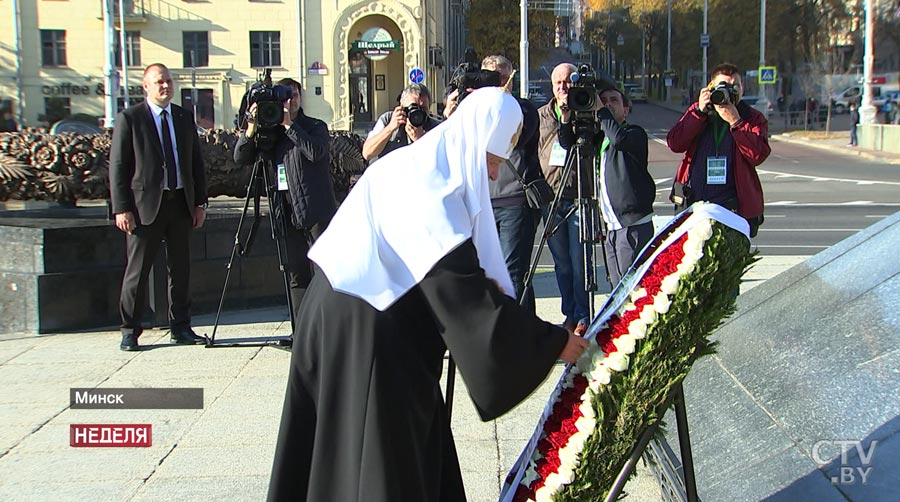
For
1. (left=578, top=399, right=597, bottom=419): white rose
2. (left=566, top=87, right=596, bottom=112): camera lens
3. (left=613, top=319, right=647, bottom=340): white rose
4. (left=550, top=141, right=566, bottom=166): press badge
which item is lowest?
(left=578, top=399, right=597, bottom=419): white rose

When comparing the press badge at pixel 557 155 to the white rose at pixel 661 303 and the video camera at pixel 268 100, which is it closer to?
the video camera at pixel 268 100

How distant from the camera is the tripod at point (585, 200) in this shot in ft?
19.8

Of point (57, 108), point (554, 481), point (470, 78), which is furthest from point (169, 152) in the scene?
point (57, 108)

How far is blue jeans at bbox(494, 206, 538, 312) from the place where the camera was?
6.62 meters

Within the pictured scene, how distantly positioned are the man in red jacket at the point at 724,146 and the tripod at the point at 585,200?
1.78 feet

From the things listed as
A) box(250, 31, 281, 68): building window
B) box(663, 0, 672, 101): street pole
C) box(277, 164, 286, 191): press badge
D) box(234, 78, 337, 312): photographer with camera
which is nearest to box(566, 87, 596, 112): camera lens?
box(234, 78, 337, 312): photographer with camera

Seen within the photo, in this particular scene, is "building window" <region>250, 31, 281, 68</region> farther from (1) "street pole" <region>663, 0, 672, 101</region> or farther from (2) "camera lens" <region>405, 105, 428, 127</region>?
(2) "camera lens" <region>405, 105, 428, 127</region>

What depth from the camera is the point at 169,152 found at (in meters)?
6.90

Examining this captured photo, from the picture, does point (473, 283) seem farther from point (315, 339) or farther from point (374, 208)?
point (315, 339)

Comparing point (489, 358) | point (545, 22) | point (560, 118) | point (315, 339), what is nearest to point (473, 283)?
point (489, 358)

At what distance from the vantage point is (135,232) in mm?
6852

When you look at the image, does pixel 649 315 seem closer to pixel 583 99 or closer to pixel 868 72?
pixel 583 99

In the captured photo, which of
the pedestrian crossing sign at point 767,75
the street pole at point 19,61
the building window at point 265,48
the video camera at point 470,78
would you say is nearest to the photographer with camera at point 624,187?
the video camera at point 470,78

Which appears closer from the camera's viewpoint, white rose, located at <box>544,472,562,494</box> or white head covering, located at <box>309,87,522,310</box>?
white head covering, located at <box>309,87,522,310</box>
